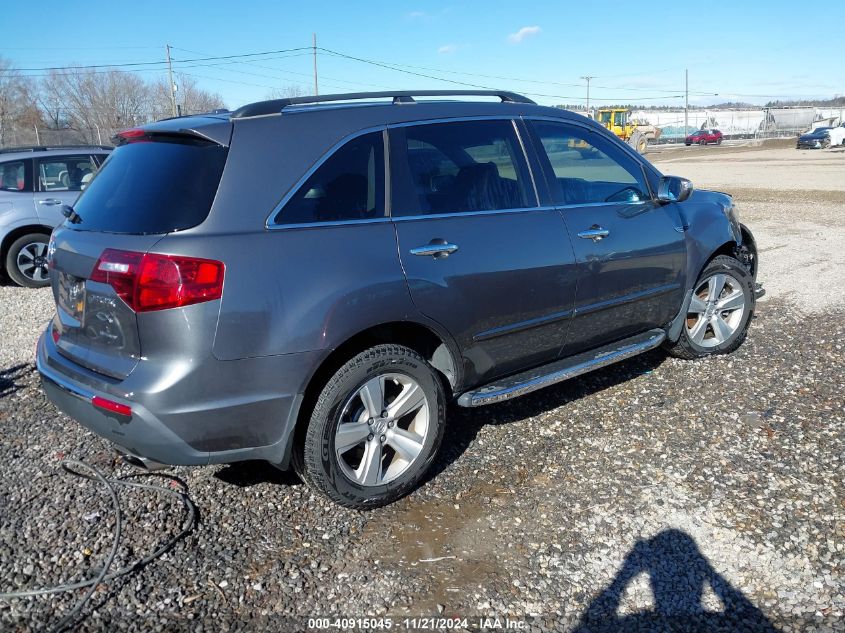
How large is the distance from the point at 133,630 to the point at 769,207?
52.2 ft

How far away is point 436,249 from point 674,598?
1.82 meters

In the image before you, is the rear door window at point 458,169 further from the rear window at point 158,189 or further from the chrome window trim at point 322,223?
the rear window at point 158,189

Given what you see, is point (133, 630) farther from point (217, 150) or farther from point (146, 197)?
point (217, 150)

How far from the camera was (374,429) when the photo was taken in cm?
338

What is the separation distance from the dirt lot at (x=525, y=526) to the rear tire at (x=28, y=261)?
4.43m

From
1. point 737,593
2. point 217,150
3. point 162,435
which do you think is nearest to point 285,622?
point 162,435

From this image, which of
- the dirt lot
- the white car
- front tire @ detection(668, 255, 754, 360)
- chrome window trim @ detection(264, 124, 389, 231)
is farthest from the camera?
the white car

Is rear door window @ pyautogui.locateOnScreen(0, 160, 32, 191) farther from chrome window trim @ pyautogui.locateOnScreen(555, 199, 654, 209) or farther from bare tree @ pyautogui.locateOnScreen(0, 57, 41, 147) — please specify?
bare tree @ pyautogui.locateOnScreen(0, 57, 41, 147)

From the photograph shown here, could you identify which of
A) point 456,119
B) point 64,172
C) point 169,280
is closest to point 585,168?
point 456,119

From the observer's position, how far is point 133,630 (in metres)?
2.64

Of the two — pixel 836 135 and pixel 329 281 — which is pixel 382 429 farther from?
pixel 836 135

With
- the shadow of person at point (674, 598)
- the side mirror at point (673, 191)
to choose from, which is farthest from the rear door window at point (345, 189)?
the side mirror at point (673, 191)

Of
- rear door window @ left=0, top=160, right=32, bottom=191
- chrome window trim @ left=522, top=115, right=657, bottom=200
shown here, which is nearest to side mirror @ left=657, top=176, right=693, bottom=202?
chrome window trim @ left=522, top=115, right=657, bottom=200

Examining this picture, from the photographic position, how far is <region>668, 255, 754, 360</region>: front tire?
5.18 metres
